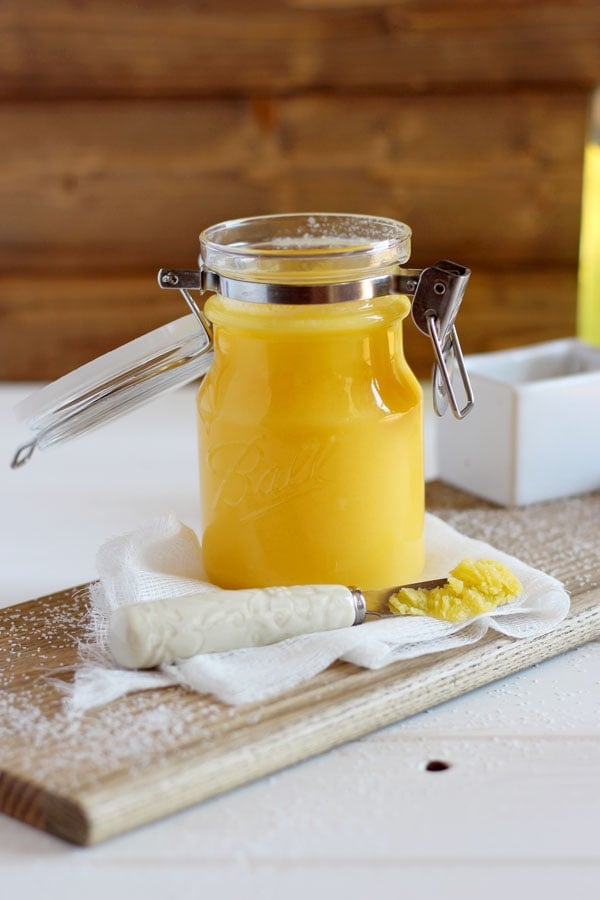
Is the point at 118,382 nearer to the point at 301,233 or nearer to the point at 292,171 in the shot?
the point at 301,233

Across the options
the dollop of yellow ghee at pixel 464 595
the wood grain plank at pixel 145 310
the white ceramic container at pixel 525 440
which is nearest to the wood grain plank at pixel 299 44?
the wood grain plank at pixel 145 310

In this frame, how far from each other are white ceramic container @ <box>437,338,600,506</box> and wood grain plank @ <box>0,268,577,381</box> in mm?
566

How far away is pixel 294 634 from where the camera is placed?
29.5 inches

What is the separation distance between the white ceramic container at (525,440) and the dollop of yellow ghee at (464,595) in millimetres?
261

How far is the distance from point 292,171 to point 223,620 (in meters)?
1.00

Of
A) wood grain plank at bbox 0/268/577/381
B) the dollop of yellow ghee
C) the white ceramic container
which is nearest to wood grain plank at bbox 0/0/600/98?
wood grain plank at bbox 0/268/577/381

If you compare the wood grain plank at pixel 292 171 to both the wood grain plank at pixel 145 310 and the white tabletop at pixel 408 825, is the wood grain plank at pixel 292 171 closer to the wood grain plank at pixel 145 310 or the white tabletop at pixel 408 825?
the wood grain plank at pixel 145 310

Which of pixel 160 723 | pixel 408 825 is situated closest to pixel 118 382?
pixel 160 723

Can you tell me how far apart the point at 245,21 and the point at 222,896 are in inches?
49.0

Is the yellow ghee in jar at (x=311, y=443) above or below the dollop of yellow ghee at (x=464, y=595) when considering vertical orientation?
above

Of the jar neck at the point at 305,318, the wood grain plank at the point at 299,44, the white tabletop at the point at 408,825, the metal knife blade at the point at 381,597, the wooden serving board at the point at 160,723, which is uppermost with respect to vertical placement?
the wood grain plank at the point at 299,44

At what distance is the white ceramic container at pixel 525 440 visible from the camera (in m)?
A: 1.05

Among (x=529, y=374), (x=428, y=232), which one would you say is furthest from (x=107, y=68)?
(x=529, y=374)

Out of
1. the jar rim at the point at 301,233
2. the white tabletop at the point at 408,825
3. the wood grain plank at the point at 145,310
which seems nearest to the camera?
the white tabletop at the point at 408,825
